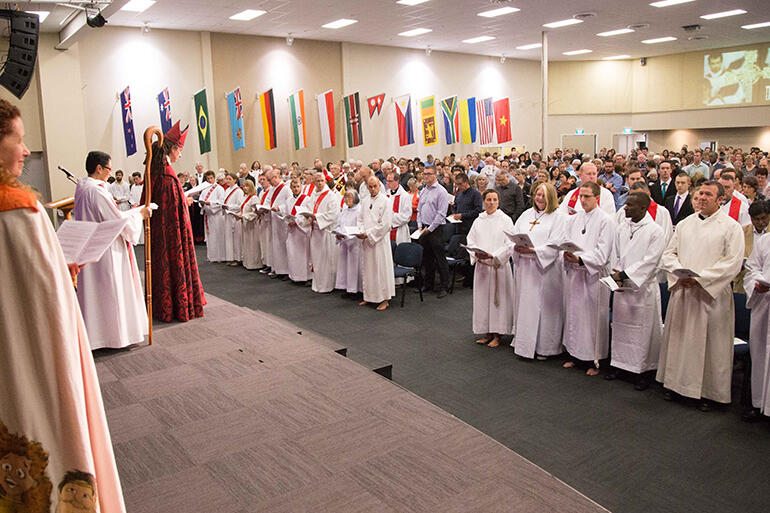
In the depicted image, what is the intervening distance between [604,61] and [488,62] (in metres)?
6.48

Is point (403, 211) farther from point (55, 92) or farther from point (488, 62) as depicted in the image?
point (488, 62)

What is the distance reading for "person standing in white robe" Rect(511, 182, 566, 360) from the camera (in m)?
6.54

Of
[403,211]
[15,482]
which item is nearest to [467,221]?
[403,211]

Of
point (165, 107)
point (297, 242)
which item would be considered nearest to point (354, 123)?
point (165, 107)

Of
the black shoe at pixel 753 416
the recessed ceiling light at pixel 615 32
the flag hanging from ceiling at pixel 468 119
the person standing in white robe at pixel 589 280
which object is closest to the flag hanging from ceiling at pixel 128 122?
the flag hanging from ceiling at pixel 468 119

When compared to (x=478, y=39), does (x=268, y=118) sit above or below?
below

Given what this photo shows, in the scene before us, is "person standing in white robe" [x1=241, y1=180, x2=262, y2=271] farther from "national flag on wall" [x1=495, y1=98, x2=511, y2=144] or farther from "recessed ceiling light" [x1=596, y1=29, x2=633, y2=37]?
"recessed ceiling light" [x1=596, y1=29, x2=633, y2=37]

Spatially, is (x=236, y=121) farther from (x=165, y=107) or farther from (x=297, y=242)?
(x=297, y=242)

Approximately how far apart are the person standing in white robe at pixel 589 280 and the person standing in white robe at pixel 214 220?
8873mm

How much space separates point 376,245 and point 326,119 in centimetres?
1130

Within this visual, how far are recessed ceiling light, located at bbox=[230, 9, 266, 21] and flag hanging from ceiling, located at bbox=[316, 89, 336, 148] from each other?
3.56 metres

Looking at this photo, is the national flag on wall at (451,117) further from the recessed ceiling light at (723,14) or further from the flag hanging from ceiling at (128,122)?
the flag hanging from ceiling at (128,122)

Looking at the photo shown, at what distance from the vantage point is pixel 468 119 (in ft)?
73.2

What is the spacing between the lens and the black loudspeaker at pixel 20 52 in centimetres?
705
